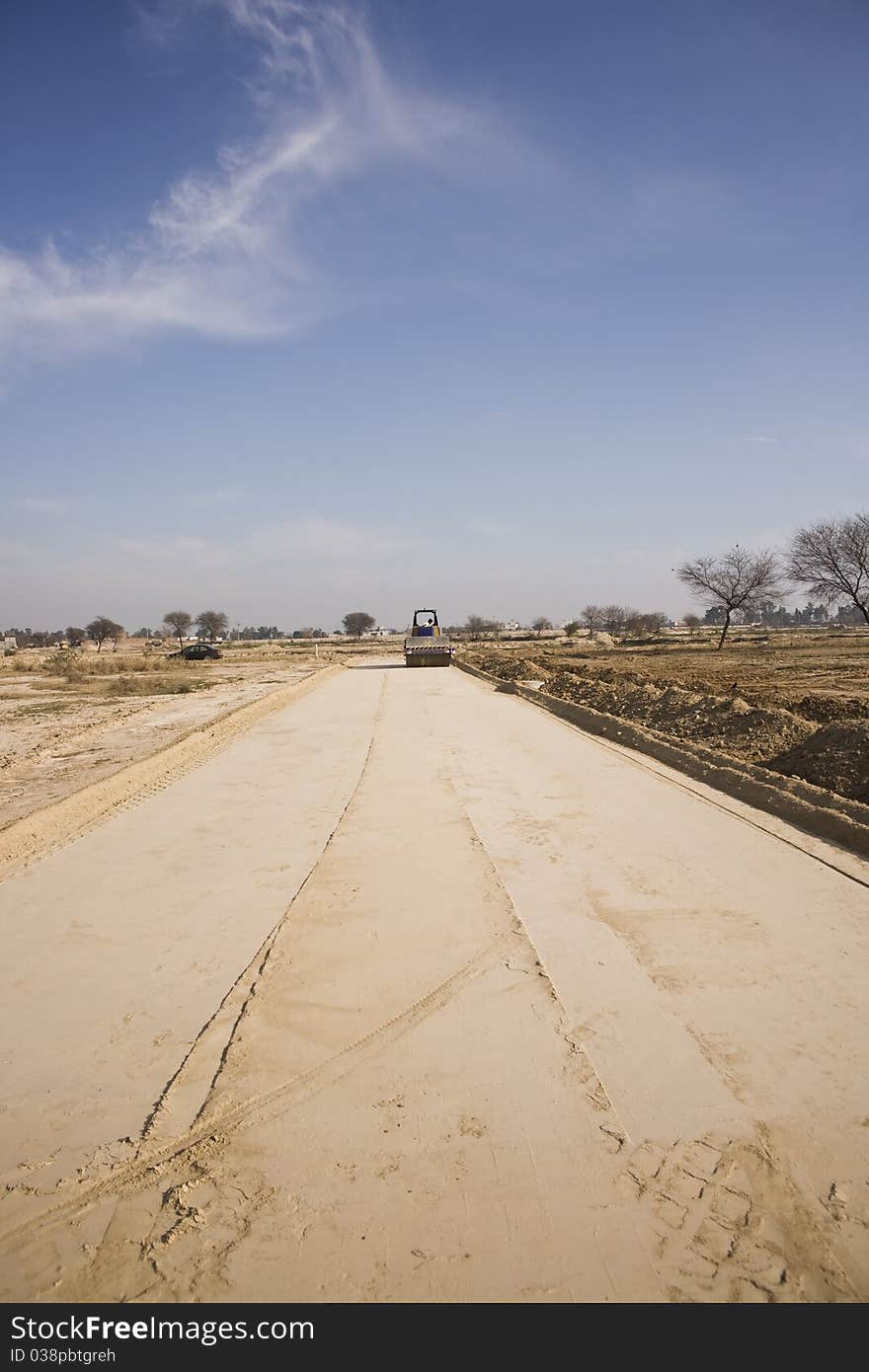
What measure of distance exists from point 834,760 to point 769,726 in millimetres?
2452

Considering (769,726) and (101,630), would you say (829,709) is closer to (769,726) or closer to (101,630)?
(769,726)

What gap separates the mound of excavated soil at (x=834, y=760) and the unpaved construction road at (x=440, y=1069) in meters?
2.10

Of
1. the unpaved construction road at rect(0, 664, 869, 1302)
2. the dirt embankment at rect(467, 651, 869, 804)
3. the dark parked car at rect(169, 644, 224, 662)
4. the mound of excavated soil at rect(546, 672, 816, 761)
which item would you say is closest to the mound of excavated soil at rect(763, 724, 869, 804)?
the dirt embankment at rect(467, 651, 869, 804)

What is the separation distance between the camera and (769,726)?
1196cm

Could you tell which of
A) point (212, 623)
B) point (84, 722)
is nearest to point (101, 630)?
point (212, 623)

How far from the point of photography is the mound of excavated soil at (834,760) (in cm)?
886

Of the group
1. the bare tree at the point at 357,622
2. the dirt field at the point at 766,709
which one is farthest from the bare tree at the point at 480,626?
the dirt field at the point at 766,709

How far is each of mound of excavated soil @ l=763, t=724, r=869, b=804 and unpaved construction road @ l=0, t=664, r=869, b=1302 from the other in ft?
6.88

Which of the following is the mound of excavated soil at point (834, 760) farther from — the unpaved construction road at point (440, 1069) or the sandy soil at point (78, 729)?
the sandy soil at point (78, 729)

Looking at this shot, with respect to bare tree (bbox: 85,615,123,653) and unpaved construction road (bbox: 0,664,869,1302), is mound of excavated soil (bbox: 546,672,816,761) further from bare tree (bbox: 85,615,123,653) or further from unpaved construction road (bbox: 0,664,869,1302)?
bare tree (bbox: 85,615,123,653)

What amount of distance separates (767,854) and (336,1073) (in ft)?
15.3

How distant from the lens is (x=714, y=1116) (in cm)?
324
